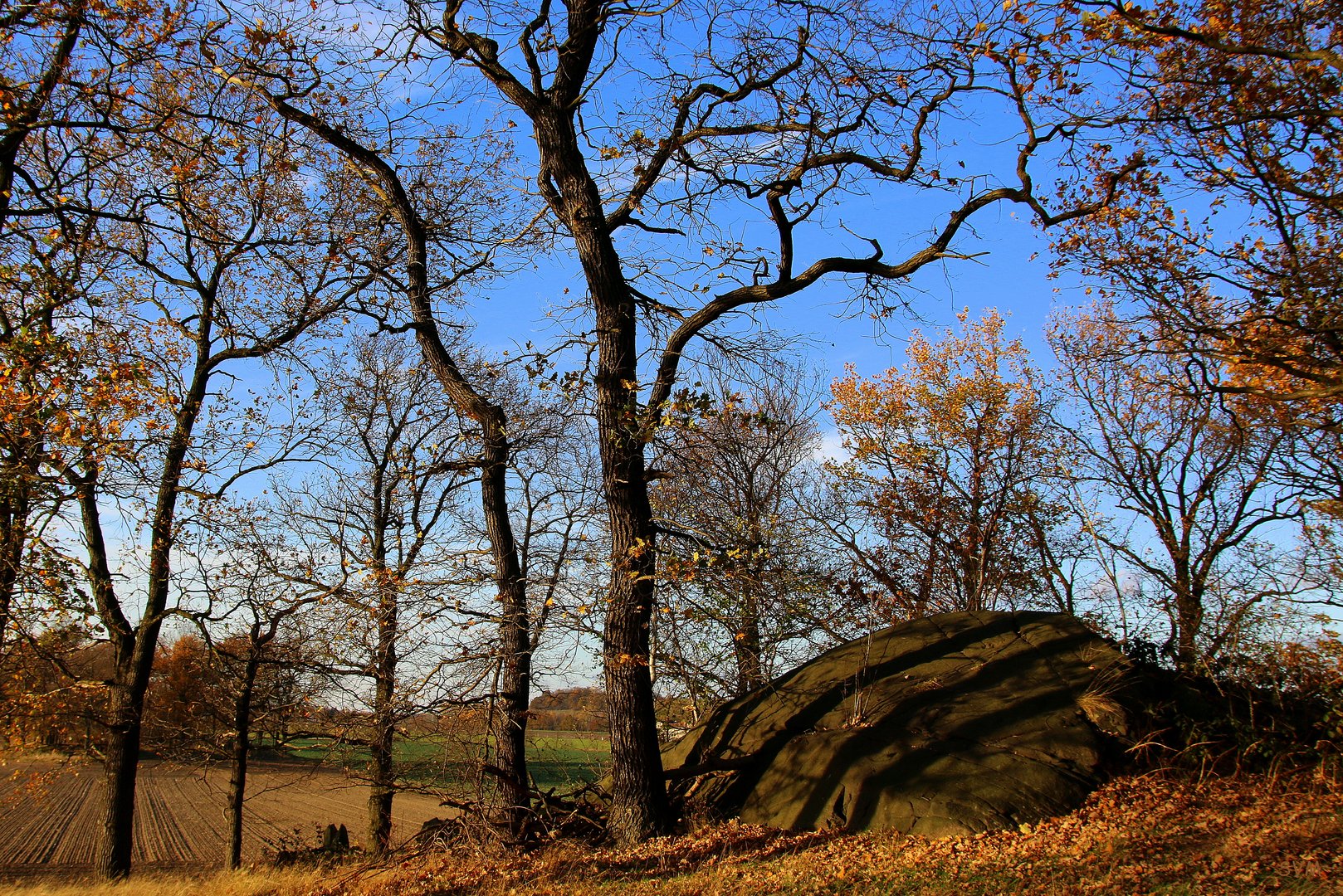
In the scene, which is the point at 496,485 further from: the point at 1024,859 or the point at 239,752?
the point at 239,752

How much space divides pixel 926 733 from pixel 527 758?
4.94 metres

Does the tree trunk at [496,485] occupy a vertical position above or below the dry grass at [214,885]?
above

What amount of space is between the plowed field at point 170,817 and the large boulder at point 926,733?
727 cm

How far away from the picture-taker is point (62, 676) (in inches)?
485

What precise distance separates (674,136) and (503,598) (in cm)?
542

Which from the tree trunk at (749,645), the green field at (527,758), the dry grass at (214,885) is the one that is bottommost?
the dry grass at (214,885)

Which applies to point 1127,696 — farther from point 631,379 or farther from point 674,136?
point 674,136

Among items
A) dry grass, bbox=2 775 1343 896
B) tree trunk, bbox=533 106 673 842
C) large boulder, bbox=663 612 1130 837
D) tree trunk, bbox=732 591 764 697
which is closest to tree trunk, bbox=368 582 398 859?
dry grass, bbox=2 775 1343 896

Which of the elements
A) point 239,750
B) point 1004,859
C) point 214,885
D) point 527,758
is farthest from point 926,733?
point 239,750

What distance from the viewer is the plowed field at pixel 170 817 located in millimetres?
17734

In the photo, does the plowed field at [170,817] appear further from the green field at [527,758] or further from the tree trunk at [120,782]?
the green field at [527,758]

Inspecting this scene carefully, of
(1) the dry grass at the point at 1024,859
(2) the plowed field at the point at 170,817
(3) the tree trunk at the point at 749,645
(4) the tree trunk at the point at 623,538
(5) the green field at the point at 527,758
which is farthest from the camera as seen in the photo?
(2) the plowed field at the point at 170,817

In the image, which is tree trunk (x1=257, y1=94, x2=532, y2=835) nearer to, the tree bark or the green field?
the green field

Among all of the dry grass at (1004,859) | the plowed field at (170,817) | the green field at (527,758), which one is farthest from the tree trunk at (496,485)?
the plowed field at (170,817)
